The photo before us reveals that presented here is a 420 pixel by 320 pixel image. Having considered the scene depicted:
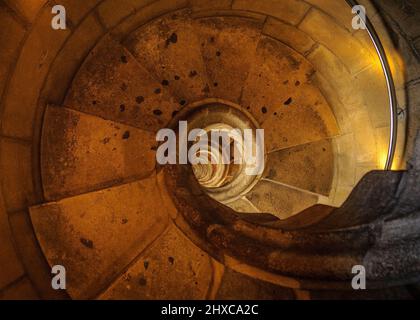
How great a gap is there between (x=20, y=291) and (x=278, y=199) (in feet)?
10.9

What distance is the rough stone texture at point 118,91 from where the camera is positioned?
104 inches

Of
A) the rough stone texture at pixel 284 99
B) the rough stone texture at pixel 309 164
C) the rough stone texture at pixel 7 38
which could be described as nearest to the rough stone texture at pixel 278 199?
the rough stone texture at pixel 309 164

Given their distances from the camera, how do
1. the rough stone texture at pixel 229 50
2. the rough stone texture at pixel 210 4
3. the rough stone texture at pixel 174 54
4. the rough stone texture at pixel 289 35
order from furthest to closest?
the rough stone texture at pixel 289 35 → the rough stone texture at pixel 229 50 → the rough stone texture at pixel 210 4 → the rough stone texture at pixel 174 54

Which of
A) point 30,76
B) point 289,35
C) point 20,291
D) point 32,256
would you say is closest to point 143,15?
point 30,76

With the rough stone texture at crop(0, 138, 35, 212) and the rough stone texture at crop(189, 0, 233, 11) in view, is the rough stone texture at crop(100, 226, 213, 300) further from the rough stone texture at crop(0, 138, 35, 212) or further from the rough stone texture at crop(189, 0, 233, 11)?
the rough stone texture at crop(189, 0, 233, 11)

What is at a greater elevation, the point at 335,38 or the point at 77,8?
the point at 335,38

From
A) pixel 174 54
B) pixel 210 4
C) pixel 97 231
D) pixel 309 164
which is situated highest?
pixel 210 4

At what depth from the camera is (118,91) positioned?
107 inches

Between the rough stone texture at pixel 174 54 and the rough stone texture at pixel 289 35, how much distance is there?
1.31 m

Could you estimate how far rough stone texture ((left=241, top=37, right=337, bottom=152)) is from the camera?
159 inches

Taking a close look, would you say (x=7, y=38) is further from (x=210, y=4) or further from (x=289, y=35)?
(x=289, y=35)

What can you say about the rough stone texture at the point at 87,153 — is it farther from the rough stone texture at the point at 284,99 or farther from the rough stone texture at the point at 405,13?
the rough stone texture at the point at 405,13

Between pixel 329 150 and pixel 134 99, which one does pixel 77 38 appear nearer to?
pixel 134 99

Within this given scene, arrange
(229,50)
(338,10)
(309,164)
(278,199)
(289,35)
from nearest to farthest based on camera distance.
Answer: (338,10)
(229,50)
(289,35)
(309,164)
(278,199)
